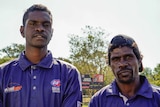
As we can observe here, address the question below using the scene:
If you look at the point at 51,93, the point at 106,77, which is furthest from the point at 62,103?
the point at 106,77

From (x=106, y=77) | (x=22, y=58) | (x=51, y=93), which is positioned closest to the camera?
(x=51, y=93)

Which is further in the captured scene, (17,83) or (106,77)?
(106,77)

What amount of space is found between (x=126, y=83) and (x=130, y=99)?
0.68 feet

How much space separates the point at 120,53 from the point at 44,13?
3.63 feet

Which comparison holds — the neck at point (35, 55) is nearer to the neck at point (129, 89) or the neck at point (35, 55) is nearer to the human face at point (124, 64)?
the human face at point (124, 64)

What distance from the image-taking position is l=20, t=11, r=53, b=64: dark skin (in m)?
3.85

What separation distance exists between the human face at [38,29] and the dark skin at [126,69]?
89 cm

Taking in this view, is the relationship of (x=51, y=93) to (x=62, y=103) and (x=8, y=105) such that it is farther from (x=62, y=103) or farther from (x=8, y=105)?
(x=8, y=105)

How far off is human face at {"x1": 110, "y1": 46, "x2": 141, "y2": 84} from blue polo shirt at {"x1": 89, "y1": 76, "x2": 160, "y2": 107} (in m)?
0.16

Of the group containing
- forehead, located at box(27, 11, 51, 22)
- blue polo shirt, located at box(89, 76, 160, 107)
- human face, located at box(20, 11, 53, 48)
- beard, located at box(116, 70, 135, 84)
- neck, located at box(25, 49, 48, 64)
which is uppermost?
forehead, located at box(27, 11, 51, 22)

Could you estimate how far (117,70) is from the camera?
3.92 meters

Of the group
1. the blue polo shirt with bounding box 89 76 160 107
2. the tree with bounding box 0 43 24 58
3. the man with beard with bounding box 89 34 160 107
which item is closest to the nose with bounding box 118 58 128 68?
the man with beard with bounding box 89 34 160 107

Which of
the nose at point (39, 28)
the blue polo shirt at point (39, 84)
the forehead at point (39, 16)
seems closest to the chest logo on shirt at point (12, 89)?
the blue polo shirt at point (39, 84)

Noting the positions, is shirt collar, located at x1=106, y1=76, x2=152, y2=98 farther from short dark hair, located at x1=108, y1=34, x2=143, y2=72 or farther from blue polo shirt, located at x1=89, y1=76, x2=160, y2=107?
short dark hair, located at x1=108, y1=34, x2=143, y2=72
